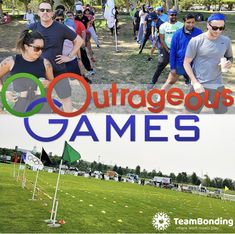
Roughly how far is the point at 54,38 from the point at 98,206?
120 cm

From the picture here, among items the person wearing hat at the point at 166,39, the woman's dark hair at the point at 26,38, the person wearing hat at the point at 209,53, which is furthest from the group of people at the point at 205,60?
the person wearing hat at the point at 166,39

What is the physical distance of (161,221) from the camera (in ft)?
9.56

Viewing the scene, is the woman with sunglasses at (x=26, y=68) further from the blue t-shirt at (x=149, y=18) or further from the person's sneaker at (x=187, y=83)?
the blue t-shirt at (x=149, y=18)

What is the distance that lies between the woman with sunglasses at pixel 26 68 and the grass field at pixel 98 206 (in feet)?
1.45

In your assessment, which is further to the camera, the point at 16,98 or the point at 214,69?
the point at 214,69

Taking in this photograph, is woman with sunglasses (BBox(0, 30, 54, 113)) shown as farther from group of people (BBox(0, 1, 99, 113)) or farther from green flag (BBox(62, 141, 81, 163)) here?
green flag (BBox(62, 141, 81, 163))

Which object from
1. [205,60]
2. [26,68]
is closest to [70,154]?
[26,68]

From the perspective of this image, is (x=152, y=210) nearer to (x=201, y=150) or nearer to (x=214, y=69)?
(x=201, y=150)

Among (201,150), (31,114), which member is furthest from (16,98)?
(201,150)

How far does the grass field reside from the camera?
2.82 metres

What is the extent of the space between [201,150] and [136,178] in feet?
1.41

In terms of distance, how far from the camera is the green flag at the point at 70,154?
287 centimetres

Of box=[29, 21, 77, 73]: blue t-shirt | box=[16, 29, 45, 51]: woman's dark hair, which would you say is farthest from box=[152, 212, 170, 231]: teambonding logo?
box=[16, 29, 45, 51]: woman's dark hair

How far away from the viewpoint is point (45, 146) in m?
2.96
